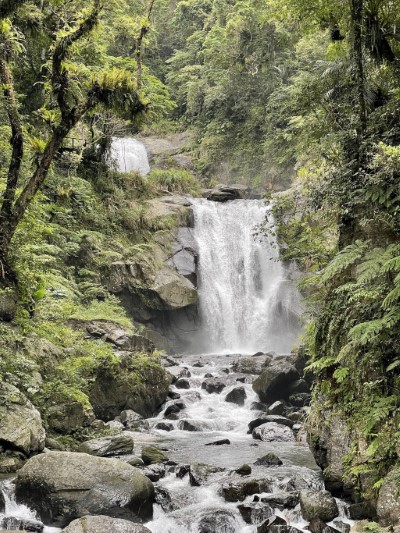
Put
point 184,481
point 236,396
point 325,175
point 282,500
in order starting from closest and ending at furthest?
point 282,500, point 184,481, point 325,175, point 236,396

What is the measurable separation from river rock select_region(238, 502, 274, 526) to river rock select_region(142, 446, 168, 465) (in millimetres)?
2605

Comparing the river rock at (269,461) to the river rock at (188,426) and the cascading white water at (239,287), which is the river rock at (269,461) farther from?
the cascading white water at (239,287)

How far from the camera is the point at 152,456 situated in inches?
410

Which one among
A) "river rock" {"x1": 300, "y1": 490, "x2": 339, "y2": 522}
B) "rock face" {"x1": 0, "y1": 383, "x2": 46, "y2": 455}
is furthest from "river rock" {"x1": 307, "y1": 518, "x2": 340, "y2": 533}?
"rock face" {"x1": 0, "y1": 383, "x2": 46, "y2": 455}

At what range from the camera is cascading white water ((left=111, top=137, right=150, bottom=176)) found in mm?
31453

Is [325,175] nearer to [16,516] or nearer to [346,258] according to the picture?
[346,258]

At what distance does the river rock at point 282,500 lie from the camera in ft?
27.2

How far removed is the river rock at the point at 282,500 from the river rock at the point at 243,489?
0.94 ft

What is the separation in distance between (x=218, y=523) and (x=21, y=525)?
285cm

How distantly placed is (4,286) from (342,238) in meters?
6.41

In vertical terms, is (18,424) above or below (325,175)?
below

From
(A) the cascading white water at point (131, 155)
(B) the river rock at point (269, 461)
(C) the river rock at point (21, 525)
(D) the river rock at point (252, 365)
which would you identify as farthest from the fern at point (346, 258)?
(A) the cascading white water at point (131, 155)

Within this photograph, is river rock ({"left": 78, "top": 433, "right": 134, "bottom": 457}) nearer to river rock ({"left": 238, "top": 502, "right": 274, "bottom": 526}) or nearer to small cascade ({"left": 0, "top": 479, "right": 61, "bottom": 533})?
small cascade ({"left": 0, "top": 479, "right": 61, "bottom": 533})

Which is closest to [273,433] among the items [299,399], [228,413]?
[228,413]
